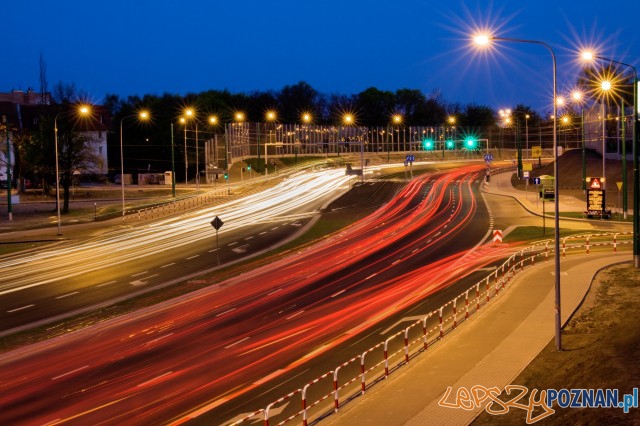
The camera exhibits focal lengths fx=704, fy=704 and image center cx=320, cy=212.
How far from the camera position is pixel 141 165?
11869cm

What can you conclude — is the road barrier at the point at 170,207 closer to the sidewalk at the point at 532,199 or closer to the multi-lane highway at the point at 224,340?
the multi-lane highway at the point at 224,340

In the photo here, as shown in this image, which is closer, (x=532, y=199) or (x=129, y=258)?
(x=129, y=258)

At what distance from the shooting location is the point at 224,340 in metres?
21.2

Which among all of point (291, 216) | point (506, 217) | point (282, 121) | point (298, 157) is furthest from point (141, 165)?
point (506, 217)

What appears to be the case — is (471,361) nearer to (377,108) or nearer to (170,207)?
(170,207)

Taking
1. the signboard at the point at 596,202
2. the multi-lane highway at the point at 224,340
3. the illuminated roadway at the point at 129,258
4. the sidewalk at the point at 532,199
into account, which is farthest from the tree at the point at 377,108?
the multi-lane highway at the point at 224,340

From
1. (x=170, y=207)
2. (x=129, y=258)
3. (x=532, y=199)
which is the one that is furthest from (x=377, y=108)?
(x=129, y=258)

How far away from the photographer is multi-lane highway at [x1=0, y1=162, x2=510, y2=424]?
15875 mm

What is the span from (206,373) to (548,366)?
8.46 metres

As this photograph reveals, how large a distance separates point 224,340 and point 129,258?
63.3 ft

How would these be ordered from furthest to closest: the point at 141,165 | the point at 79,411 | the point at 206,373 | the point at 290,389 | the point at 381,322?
1. the point at 141,165
2. the point at 381,322
3. the point at 206,373
4. the point at 290,389
5. the point at 79,411

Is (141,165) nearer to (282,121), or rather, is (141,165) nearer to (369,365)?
(282,121)

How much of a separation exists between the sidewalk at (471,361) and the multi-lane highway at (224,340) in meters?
2.70

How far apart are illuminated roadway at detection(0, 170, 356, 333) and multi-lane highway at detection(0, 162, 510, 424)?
4260 mm
